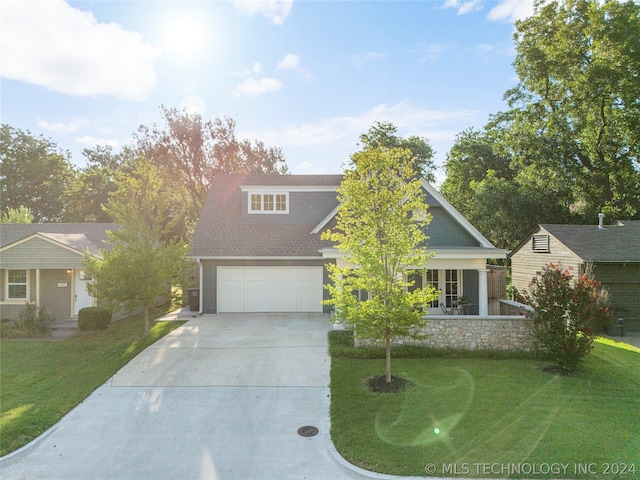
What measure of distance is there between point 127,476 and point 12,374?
6836 mm

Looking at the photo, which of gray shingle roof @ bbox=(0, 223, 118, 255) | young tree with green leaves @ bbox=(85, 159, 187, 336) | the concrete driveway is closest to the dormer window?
young tree with green leaves @ bbox=(85, 159, 187, 336)

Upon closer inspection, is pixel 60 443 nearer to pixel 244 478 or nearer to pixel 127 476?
Result: pixel 127 476

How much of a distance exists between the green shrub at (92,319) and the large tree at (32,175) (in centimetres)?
3439

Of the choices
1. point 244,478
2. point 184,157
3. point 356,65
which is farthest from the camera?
point 184,157

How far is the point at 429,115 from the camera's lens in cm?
1667

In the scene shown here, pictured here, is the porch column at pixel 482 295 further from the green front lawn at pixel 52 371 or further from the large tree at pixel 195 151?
the large tree at pixel 195 151

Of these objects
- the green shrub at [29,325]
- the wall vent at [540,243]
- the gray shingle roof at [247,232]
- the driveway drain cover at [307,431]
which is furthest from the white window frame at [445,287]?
the green shrub at [29,325]

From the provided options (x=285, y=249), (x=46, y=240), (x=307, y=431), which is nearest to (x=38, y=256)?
(x=46, y=240)

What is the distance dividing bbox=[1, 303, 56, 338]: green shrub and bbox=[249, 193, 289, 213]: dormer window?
959 centimetres

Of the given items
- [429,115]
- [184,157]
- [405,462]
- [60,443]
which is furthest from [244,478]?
[184,157]

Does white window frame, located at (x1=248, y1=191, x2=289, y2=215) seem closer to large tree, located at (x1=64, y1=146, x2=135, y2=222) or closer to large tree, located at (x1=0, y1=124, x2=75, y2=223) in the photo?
large tree, located at (x1=64, y1=146, x2=135, y2=222)

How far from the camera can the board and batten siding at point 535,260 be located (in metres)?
16.1

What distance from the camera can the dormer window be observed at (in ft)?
60.0

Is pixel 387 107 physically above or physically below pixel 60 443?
above
